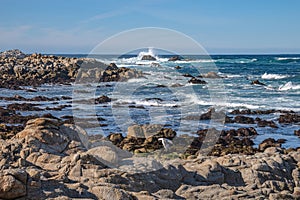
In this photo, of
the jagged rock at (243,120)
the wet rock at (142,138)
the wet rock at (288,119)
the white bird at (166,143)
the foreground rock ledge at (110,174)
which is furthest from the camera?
the jagged rock at (243,120)

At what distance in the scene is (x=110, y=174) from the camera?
798cm

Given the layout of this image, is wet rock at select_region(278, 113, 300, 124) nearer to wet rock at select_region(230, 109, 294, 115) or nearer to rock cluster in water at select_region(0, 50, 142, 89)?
wet rock at select_region(230, 109, 294, 115)

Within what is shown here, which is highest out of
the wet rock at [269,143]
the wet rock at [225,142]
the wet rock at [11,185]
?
the wet rock at [11,185]

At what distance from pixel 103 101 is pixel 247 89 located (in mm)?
14299

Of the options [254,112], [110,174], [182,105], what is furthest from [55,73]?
[110,174]

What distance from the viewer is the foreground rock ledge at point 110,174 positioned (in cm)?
670

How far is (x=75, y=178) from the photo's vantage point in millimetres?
7641

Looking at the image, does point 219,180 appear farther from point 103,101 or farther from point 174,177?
point 103,101

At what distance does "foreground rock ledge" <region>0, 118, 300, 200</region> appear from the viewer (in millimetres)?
6695

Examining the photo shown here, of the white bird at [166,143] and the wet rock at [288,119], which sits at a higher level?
the white bird at [166,143]

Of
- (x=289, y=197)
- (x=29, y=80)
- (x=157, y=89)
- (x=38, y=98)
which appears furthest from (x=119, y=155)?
(x=29, y=80)

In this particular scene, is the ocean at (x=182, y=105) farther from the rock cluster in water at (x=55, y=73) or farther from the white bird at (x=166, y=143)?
the rock cluster in water at (x=55, y=73)

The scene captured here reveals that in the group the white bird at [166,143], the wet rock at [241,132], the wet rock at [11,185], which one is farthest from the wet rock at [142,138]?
the wet rock at [11,185]

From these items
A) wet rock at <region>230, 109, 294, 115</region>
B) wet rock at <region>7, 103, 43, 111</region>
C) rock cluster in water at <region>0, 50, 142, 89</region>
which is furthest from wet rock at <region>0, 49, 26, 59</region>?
wet rock at <region>230, 109, 294, 115</region>
